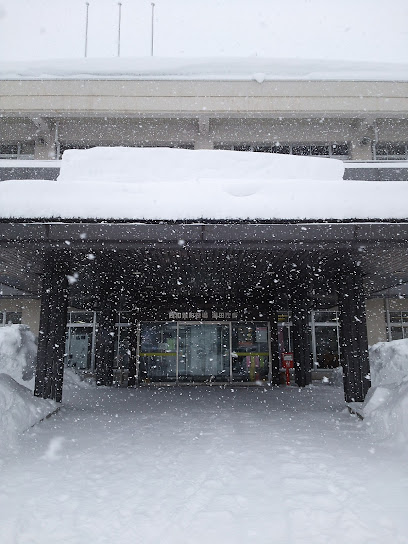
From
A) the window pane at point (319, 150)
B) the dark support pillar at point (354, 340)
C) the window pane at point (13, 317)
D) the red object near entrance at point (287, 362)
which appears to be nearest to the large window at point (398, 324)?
the red object near entrance at point (287, 362)

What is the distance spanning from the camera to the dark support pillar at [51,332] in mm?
8312

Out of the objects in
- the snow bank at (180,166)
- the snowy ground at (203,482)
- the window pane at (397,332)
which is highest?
the snow bank at (180,166)

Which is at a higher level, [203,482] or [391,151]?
[391,151]

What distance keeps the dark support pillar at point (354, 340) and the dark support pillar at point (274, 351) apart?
5787 mm

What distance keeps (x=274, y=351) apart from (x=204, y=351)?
2.65 metres

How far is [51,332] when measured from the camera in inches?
337

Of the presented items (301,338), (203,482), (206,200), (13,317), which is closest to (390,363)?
(301,338)

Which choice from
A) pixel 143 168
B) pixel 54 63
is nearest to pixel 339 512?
pixel 143 168

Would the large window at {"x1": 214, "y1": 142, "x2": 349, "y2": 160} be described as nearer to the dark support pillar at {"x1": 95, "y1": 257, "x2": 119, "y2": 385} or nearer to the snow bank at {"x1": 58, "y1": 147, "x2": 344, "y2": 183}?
the dark support pillar at {"x1": 95, "y1": 257, "x2": 119, "y2": 385}

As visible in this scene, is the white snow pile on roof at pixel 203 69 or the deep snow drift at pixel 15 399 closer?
the deep snow drift at pixel 15 399

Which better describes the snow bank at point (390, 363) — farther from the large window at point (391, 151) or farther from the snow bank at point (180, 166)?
the snow bank at point (180, 166)

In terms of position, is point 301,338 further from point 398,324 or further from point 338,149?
point 338,149

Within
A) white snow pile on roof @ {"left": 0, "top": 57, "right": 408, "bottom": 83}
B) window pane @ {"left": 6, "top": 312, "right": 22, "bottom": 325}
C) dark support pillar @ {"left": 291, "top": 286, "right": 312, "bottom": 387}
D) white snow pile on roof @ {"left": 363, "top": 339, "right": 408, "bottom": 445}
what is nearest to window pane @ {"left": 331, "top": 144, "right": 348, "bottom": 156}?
white snow pile on roof @ {"left": 0, "top": 57, "right": 408, "bottom": 83}

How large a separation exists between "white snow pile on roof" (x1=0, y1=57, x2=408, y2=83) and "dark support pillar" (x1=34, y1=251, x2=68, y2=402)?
9066 mm
